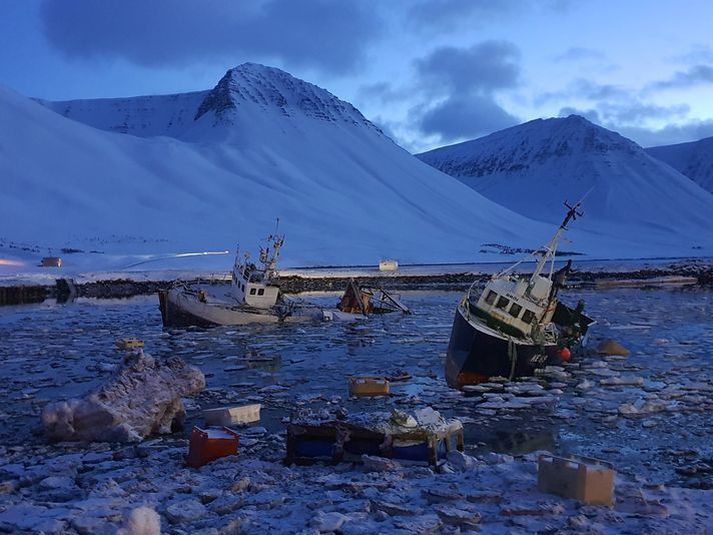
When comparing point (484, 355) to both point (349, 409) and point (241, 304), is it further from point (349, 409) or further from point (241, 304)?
point (241, 304)

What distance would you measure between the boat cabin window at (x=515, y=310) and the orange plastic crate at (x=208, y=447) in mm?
10584

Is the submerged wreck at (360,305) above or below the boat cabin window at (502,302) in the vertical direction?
below

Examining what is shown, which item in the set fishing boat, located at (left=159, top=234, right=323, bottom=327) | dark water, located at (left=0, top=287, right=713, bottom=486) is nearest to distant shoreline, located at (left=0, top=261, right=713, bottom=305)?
dark water, located at (left=0, top=287, right=713, bottom=486)

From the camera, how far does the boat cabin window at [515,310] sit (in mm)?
18234

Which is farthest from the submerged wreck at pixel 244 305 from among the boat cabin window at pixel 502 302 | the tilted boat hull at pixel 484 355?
the tilted boat hull at pixel 484 355

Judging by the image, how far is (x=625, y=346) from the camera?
878 inches

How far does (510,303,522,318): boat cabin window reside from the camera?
1823 centimetres

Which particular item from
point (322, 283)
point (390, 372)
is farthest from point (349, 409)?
point (322, 283)

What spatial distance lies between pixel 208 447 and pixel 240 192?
352 ft

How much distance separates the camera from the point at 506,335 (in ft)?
56.3

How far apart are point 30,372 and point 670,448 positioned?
14241 millimetres

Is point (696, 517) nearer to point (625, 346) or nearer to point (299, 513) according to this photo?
point (299, 513)

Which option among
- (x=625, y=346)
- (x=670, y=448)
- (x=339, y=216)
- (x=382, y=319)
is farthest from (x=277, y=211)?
(x=670, y=448)

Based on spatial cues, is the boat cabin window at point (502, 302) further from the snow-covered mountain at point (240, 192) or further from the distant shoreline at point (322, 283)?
the snow-covered mountain at point (240, 192)
